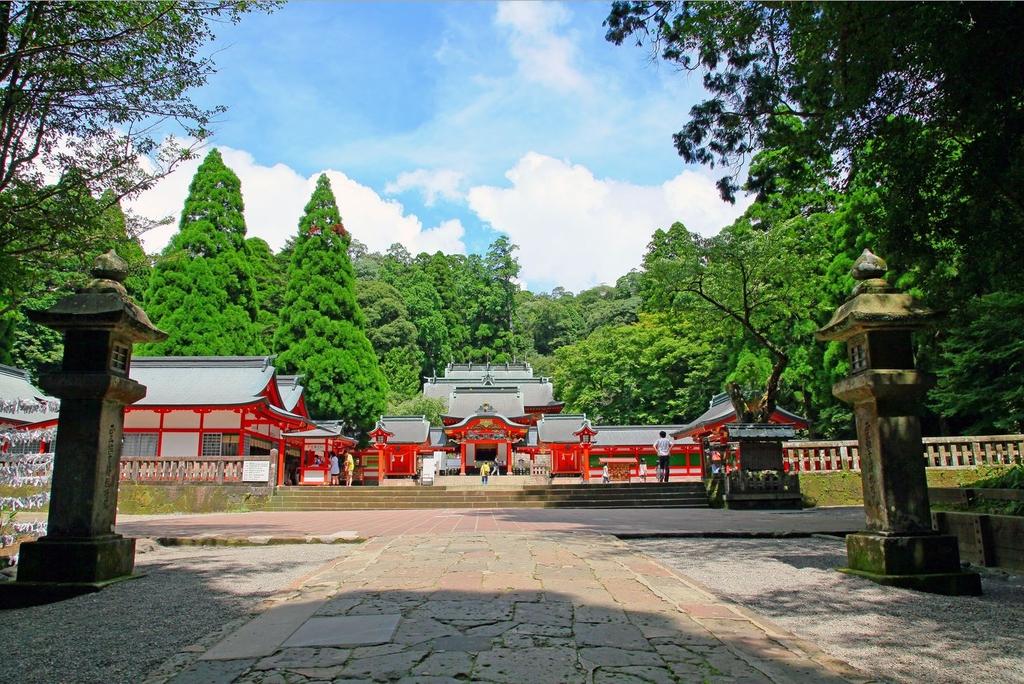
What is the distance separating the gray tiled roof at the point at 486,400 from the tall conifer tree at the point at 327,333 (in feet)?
29.8

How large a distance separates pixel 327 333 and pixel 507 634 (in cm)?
3055

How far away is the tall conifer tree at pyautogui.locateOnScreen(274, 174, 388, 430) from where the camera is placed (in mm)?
32312

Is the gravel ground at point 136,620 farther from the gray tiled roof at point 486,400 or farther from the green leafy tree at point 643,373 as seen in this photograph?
the gray tiled roof at point 486,400

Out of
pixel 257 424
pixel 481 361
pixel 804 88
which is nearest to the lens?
pixel 804 88

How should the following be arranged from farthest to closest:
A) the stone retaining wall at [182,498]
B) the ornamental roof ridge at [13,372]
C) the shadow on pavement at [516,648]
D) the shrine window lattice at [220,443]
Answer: the ornamental roof ridge at [13,372] < the shrine window lattice at [220,443] < the stone retaining wall at [182,498] < the shadow on pavement at [516,648]

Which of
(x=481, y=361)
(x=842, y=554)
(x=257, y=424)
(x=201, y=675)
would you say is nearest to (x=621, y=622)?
(x=201, y=675)

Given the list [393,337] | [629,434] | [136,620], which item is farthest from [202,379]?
[393,337]

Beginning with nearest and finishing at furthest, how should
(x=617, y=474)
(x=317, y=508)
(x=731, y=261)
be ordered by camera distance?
(x=731, y=261)
(x=317, y=508)
(x=617, y=474)

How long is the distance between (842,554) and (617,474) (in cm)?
2766

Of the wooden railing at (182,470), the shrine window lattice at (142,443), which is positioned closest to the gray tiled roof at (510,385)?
the shrine window lattice at (142,443)

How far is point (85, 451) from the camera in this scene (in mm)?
5891

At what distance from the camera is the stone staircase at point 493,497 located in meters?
19.2

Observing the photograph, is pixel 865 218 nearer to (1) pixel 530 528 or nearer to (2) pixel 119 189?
(1) pixel 530 528

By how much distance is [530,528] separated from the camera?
11.0 m
